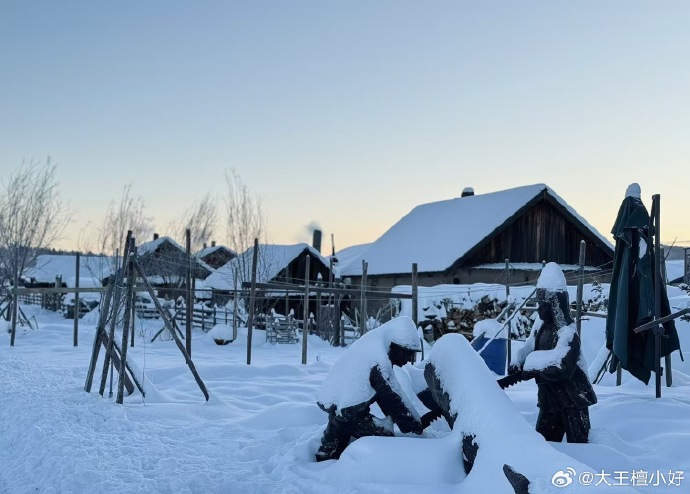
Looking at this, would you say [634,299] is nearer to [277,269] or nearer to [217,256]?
[277,269]

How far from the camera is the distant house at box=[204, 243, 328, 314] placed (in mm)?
26344

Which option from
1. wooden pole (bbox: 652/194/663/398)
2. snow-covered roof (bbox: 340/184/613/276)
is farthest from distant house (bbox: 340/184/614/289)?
wooden pole (bbox: 652/194/663/398)

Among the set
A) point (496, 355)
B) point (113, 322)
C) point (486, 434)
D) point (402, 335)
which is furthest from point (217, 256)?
point (486, 434)

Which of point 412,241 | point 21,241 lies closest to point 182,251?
point 21,241

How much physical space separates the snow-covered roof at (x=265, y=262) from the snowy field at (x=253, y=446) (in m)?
16.8

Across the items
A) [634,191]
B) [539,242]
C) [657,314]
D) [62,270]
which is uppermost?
[539,242]

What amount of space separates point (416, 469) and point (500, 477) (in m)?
0.82

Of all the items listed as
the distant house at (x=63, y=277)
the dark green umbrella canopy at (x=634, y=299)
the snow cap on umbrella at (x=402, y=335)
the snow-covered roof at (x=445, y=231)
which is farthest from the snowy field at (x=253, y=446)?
the distant house at (x=63, y=277)

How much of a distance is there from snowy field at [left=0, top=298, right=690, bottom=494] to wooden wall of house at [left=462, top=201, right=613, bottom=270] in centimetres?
1254

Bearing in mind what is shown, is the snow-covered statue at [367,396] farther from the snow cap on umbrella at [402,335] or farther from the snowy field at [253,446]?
the snowy field at [253,446]

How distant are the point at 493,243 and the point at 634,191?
587 inches

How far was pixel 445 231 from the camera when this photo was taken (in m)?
23.3

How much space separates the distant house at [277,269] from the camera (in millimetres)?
26344

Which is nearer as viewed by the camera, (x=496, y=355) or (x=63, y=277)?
(x=496, y=355)
